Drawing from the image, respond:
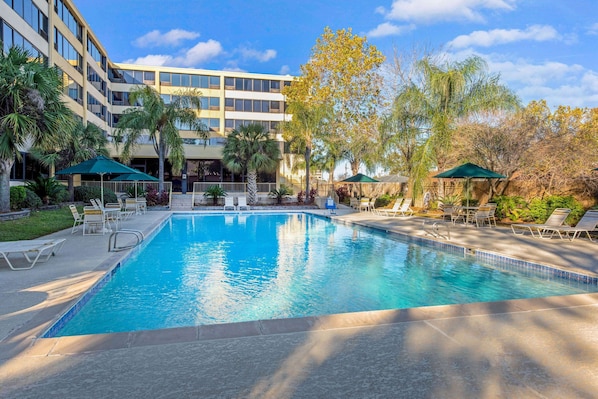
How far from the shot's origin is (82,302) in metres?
4.92

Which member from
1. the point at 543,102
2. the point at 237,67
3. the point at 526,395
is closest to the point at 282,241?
the point at 526,395

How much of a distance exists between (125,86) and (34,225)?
27253 millimetres

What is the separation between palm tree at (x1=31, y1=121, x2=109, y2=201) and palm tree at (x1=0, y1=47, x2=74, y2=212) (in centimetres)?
484

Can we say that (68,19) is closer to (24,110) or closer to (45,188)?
(45,188)

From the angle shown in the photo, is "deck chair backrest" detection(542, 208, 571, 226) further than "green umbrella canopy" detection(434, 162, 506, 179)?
No

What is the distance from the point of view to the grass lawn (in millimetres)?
9906

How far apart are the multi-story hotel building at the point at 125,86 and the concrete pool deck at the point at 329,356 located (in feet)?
64.7

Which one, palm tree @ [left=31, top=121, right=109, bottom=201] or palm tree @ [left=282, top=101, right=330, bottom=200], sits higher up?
palm tree @ [left=282, top=101, right=330, bottom=200]

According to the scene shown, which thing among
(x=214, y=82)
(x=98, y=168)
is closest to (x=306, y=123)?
(x=98, y=168)

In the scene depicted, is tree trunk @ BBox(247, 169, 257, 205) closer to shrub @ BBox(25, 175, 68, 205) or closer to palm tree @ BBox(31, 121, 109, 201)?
palm tree @ BBox(31, 121, 109, 201)

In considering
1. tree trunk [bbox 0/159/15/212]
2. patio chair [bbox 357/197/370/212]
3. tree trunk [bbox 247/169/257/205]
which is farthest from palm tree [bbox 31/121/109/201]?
patio chair [bbox 357/197/370/212]

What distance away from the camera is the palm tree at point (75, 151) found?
1767 cm

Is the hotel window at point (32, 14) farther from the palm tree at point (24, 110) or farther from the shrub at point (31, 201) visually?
the shrub at point (31, 201)

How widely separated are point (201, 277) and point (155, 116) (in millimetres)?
17522
